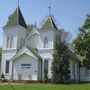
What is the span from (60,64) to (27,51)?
20.4ft

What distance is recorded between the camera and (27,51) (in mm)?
39500

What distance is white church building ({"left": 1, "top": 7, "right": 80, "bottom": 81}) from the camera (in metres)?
39.0

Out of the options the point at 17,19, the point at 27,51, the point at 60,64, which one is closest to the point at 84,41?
the point at 60,64

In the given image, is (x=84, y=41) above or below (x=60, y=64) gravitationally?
above

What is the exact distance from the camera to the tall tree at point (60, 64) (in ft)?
120

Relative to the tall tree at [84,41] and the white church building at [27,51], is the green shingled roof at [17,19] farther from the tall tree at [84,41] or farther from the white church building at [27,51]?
the tall tree at [84,41]

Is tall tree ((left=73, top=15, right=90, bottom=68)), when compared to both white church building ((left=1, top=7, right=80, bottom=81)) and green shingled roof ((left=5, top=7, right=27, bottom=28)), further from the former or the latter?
green shingled roof ((left=5, top=7, right=27, bottom=28))

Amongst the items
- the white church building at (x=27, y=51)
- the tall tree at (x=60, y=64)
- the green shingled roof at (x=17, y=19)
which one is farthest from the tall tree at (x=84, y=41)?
the green shingled roof at (x=17, y=19)

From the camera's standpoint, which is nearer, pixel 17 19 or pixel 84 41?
pixel 84 41

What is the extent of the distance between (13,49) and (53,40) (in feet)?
24.1

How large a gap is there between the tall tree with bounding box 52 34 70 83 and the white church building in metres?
1.80

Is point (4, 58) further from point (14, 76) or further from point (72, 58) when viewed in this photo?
point (72, 58)

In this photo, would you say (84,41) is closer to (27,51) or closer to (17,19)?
(27,51)

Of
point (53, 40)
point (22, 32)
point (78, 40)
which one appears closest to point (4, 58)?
point (22, 32)
